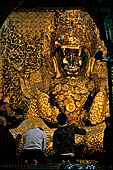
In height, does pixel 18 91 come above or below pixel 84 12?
below

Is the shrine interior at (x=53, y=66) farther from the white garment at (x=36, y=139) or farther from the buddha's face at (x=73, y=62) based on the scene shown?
the white garment at (x=36, y=139)

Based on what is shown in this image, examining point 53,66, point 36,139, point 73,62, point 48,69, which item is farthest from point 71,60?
point 36,139

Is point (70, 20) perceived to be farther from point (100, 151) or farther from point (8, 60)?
point (100, 151)

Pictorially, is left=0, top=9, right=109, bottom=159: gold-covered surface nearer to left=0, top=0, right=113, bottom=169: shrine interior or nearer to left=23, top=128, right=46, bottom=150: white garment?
left=0, top=0, right=113, bottom=169: shrine interior

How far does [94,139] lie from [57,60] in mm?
2208

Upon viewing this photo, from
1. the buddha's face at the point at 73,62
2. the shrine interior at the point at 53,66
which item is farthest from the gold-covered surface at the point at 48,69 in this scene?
the buddha's face at the point at 73,62

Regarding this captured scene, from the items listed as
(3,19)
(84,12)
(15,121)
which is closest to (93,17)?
(84,12)

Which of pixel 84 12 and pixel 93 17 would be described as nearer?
pixel 93 17

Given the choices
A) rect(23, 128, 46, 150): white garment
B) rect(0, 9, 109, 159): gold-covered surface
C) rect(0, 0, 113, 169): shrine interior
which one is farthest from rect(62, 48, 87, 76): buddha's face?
rect(23, 128, 46, 150): white garment

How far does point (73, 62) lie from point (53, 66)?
0.52m

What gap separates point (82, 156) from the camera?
1366 centimetres

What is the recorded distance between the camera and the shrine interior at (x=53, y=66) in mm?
14117

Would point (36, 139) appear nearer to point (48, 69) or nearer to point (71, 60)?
point (48, 69)

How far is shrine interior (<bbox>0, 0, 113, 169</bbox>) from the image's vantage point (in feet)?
46.3
